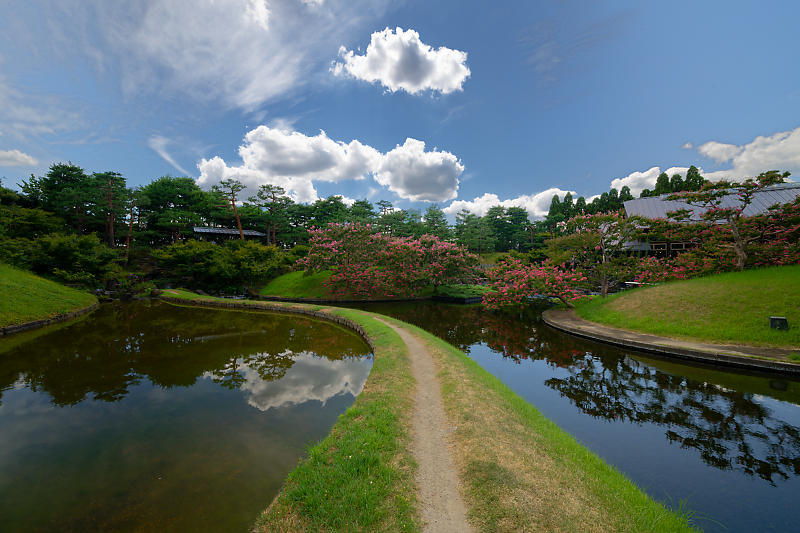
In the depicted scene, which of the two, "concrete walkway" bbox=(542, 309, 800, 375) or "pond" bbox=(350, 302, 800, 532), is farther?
"concrete walkway" bbox=(542, 309, 800, 375)

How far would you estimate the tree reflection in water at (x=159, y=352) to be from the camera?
8344mm

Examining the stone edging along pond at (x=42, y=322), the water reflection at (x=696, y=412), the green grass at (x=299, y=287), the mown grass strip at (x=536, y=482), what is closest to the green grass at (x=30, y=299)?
the stone edging along pond at (x=42, y=322)

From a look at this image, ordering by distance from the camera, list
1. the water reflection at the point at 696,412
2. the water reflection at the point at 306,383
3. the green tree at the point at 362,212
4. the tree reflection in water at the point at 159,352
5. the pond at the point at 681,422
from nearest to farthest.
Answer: the pond at the point at 681,422, the water reflection at the point at 696,412, the water reflection at the point at 306,383, the tree reflection in water at the point at 159,352, the green tree at the point at 362,212

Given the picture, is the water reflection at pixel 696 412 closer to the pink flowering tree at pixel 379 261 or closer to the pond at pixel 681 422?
the pond at pixel 681 422

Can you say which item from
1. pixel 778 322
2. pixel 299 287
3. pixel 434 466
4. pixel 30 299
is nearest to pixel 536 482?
pixel 434 466

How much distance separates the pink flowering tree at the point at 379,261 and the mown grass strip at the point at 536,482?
1972cm

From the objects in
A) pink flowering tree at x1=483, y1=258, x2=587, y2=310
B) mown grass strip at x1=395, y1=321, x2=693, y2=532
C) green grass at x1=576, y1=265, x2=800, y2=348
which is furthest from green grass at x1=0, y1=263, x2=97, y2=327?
green grass at x1=576, y1=265, x2=800, y2=348

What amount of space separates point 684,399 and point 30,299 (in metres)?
29.5

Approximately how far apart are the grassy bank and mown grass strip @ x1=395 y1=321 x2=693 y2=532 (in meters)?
0.01

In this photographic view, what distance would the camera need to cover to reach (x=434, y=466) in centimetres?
432

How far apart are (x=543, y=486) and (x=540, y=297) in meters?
24.6

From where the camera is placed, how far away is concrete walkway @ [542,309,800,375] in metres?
8.57

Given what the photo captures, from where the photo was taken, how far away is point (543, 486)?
3.81 meters

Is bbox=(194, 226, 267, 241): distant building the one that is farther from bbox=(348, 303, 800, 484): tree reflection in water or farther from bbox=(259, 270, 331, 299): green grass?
bbox=(348, 303, 800, 484): tree reflection in water
